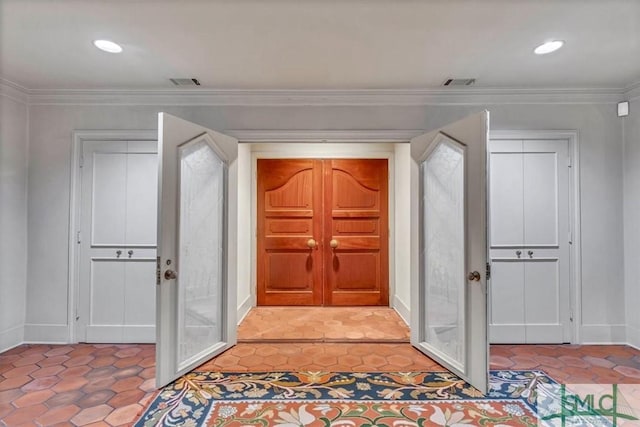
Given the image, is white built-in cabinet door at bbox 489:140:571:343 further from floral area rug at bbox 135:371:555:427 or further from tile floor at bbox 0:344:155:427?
tile floor at bbox 0:344:155:427

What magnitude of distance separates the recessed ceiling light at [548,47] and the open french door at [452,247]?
0.69 metres

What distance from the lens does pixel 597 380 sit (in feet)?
7.89

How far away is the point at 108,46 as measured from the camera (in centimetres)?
230

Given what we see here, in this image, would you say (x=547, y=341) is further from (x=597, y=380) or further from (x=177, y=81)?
(x=177, y=81)

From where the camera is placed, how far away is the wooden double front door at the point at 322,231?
4.38 metres

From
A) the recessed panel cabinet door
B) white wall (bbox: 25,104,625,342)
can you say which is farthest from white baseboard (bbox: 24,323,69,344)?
the recessed panel cabinet door

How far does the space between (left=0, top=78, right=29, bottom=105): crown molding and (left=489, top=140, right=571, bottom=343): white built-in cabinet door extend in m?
4.56

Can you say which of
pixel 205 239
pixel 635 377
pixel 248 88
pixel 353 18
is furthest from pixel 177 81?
pixel 635 377

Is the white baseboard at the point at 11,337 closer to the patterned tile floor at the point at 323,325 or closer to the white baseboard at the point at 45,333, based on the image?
the white baseboard at the point at 45,333

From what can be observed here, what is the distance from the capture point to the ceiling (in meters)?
1.88

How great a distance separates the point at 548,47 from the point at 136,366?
161 inches

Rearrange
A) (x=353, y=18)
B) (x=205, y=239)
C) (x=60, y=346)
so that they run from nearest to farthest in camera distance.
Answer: (x=353, y=18) → (x=205, y=239) → (x=60, y=346)

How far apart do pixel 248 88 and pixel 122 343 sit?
2.79 metres

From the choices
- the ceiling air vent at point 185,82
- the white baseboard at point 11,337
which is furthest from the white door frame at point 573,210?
the white baseboard at point 11,337
